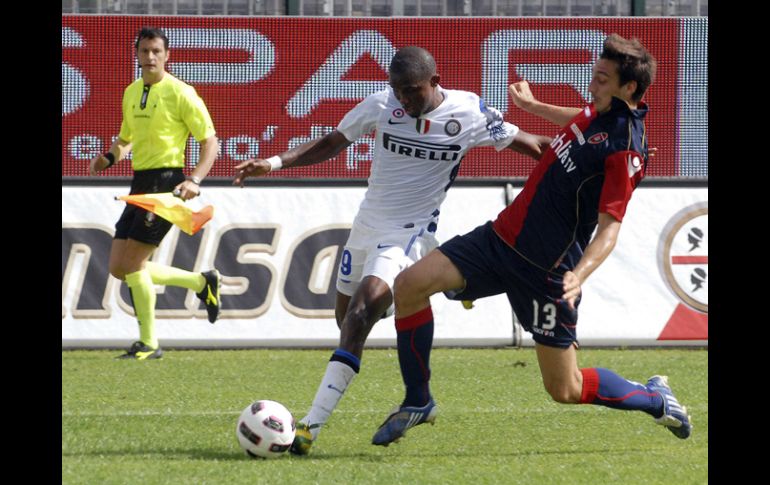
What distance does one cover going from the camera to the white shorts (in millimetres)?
7293

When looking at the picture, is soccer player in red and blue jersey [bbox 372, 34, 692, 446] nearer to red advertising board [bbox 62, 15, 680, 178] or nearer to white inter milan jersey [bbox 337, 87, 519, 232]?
white inter milan jersey [bbox 337, 87, 519, 232]

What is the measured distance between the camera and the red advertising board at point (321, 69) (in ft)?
41.7

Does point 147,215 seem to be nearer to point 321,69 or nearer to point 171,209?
point 171,209

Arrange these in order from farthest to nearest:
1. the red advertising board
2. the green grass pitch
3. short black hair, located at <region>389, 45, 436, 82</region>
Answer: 1. the red advertising board
2. short black hair, located at <region>389, 45, 436, 82</region>
3. the green grass pitch

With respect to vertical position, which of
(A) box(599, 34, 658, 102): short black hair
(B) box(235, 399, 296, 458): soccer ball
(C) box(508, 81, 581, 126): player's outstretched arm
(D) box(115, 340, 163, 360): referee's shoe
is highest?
(A) box(599, 34, 658, 102): short black hair

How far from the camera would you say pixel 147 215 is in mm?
10656

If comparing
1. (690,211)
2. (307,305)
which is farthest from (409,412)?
(690,211)

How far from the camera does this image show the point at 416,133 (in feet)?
24.8

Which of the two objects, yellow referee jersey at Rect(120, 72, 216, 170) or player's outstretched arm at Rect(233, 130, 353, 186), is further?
yellow referee jersey at Rect(120, 72, 216, 170)

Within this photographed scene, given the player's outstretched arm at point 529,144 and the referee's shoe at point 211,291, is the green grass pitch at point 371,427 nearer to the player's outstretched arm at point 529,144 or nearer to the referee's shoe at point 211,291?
the referee's shoe at point 211,291

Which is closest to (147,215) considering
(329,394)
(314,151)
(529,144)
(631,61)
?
(314,151)

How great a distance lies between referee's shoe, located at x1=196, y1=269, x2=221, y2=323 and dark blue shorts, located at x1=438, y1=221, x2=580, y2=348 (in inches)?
182

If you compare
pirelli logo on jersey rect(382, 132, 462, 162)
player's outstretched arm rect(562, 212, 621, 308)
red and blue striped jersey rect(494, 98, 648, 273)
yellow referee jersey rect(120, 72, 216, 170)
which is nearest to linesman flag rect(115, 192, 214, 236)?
yellow referee jersey rect(120, 72, 216, 170)
